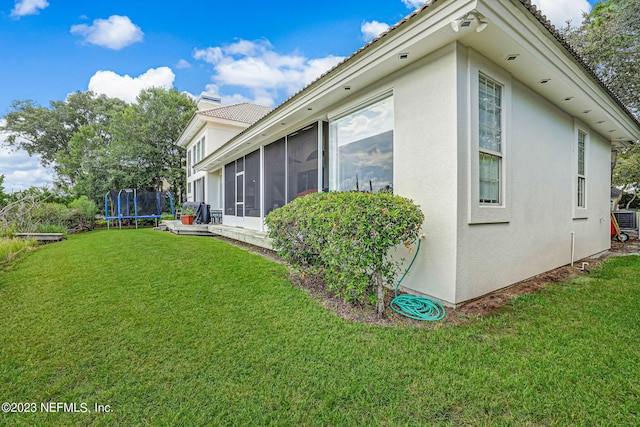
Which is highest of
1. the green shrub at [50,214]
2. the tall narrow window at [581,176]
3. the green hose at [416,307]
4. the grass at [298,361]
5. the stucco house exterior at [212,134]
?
the stucco house exterior at [212,134]

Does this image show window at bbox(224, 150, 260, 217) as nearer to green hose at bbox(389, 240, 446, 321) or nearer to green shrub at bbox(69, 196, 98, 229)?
green hose at bbox(389, 240, 446, 321)

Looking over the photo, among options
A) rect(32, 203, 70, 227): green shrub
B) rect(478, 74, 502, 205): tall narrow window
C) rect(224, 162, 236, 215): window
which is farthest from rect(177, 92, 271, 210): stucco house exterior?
rect(478, 74, 502, 205): tall narrow window

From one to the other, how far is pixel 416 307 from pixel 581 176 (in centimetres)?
597

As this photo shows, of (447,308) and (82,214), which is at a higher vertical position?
(82,214)

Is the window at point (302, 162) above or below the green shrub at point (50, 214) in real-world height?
above

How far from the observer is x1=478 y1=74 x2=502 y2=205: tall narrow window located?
12.4ft

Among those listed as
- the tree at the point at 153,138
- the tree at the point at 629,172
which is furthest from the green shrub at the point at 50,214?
the tree at the point at 629,172

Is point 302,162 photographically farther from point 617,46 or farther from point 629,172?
point 629,172

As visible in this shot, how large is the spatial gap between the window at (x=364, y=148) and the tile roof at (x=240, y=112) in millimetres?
9889

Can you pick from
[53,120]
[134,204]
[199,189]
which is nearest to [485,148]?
[199,189]

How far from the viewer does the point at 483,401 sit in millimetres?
1862

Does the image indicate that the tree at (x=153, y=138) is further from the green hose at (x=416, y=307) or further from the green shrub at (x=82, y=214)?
the green hose at (x=416, y=307)

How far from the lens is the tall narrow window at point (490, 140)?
3789 mm

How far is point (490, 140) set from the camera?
12.8 feet
